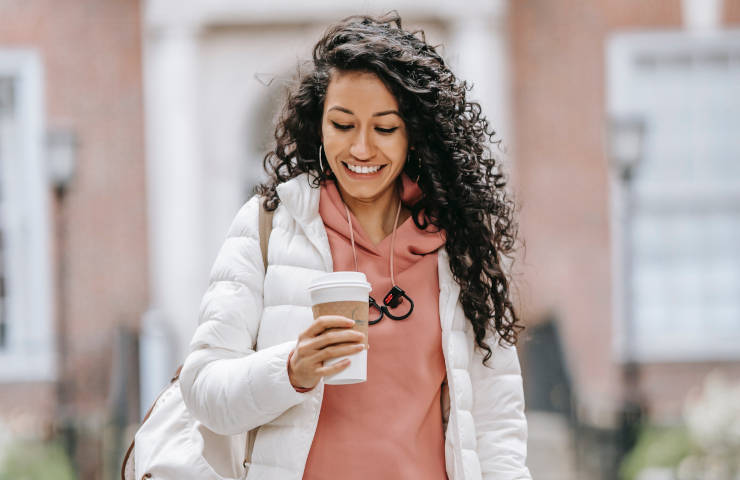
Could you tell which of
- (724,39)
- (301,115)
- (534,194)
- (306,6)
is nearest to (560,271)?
(534,194)

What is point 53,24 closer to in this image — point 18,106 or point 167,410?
point 18,106

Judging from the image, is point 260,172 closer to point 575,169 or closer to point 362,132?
point 575,169

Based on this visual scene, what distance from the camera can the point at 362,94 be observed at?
203 centimetres

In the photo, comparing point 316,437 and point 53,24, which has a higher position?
point 53,24

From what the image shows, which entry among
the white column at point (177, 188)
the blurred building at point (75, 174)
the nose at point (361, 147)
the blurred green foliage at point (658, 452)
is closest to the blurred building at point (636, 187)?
the blurred green foliage at point (658, 452)

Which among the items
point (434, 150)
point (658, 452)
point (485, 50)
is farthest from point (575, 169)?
point (434, 150)

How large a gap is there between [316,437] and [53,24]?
341 inches

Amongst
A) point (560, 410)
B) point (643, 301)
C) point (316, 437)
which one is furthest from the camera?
point (643, 301)

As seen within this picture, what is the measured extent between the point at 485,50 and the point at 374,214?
7351 millimetres

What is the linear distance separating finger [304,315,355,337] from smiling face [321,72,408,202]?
1.22 feet

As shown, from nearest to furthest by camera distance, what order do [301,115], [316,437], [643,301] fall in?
[316,437] < [301,115] < [643,301]

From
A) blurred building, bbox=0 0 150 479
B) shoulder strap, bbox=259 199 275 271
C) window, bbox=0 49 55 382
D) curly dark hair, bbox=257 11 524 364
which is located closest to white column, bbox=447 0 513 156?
blurred building, bbox=0 0 150 479

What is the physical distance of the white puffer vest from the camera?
1.92 meters

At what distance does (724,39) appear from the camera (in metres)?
9.88
